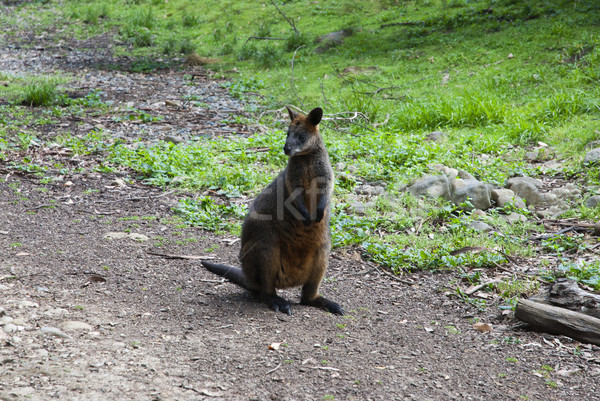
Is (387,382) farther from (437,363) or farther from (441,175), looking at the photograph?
(441,175)

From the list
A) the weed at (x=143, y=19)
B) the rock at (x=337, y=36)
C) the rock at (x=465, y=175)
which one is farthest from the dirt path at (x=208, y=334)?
the weed at (x=143, y=19)

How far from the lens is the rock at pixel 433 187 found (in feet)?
21.3

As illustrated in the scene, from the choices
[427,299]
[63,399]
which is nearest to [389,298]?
[427,299]

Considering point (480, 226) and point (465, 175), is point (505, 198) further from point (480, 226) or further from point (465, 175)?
point (480, 226)

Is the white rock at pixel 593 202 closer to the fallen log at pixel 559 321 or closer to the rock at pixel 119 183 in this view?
the fallen log at pixel 559 321

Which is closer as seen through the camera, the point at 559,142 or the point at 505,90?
the point at 559,142

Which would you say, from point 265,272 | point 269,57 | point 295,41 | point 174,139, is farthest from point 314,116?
point 295,41

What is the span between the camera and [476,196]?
252 inches

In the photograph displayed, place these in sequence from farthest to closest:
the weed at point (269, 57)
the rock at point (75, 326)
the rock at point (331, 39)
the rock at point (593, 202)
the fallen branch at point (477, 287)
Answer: the rock at point (331, 39), the weed at point (269, 57), the rock at point (593, 202), the fallen branch at point (477, 287), the rock at point (75, 326)

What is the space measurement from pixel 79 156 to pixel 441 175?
4.54m

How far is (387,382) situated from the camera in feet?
10.6

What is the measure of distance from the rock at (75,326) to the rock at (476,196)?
13.9 ft

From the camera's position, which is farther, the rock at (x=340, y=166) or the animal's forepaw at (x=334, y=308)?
the rock at (x=340, y=166)

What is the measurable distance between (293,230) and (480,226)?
2484 millimetres
